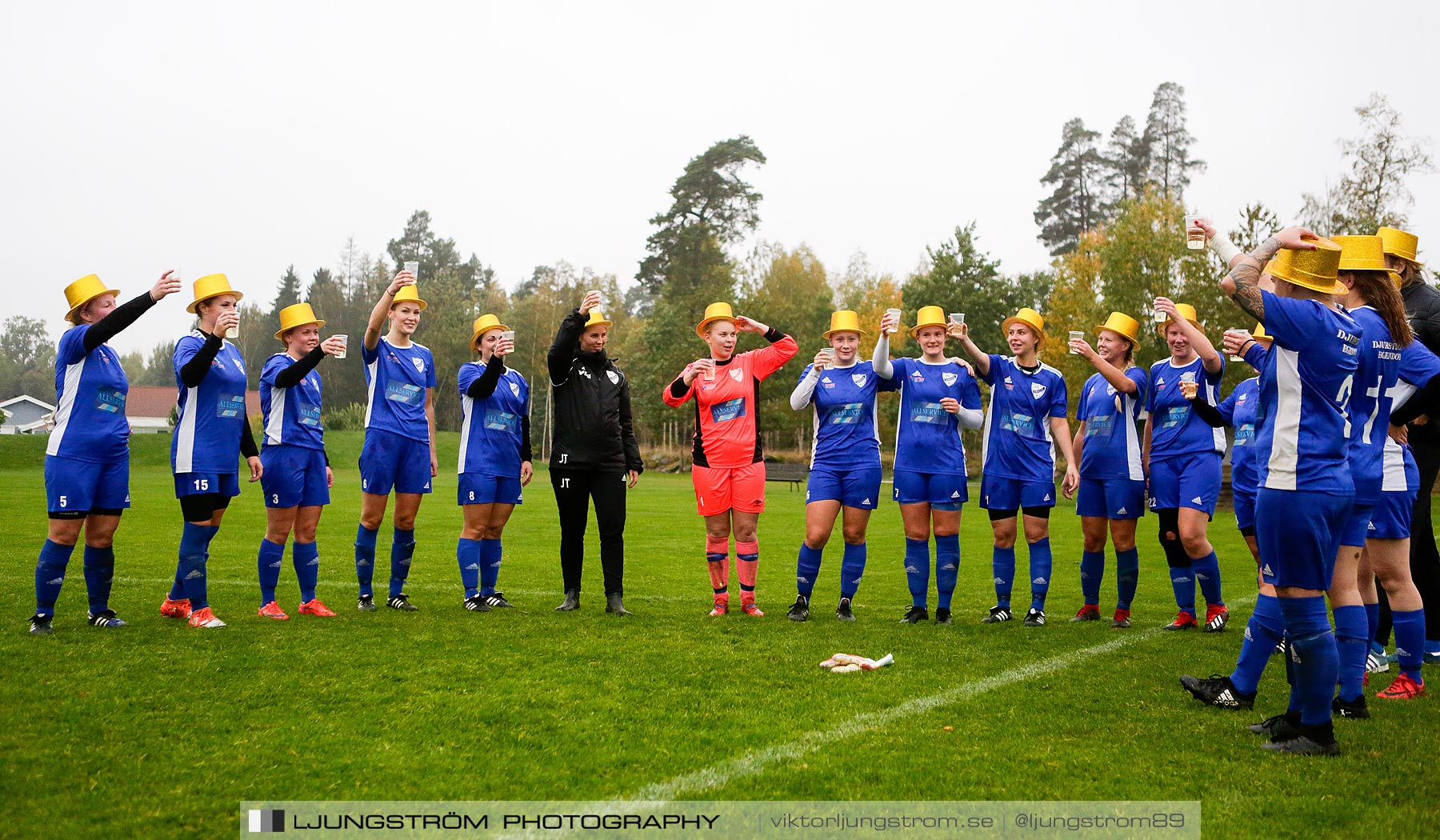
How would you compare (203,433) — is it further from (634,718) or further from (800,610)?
(800,610)

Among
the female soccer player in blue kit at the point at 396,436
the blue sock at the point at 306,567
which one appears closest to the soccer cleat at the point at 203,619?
the blue sock at the point at 306,567

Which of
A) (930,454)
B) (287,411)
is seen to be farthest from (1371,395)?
(287,411)

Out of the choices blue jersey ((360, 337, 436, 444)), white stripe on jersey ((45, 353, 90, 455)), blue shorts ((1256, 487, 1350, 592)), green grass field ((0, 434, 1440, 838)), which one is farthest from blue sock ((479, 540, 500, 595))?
blue shorts ((1256, 487, 1350, 592))

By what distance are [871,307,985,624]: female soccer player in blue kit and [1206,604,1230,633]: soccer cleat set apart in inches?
78.7

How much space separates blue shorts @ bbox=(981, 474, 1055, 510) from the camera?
26.8ft

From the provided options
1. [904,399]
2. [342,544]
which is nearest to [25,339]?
[342,544]

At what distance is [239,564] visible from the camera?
11.3m

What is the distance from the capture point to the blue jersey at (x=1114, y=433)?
8156mm

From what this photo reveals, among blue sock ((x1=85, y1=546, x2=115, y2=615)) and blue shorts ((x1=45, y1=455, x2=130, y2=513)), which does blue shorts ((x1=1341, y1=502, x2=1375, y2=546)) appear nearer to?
blue shorts ((x1=45, y1=455, x2=130, y2=513))

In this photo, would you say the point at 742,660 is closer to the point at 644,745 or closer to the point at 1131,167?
the point at 644,745

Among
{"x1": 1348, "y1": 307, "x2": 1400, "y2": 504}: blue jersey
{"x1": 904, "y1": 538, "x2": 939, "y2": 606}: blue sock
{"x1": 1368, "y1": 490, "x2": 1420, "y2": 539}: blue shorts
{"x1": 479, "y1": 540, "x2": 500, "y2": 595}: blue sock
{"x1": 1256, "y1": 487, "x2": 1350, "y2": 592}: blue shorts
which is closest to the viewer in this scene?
{"x1": 1256, "y1": 487, "x2": 1350, "y2": 592}: blue shorts

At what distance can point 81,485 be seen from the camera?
6.69m

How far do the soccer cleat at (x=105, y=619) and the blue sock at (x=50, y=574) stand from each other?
333 mm

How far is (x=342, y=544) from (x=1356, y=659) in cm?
1232
